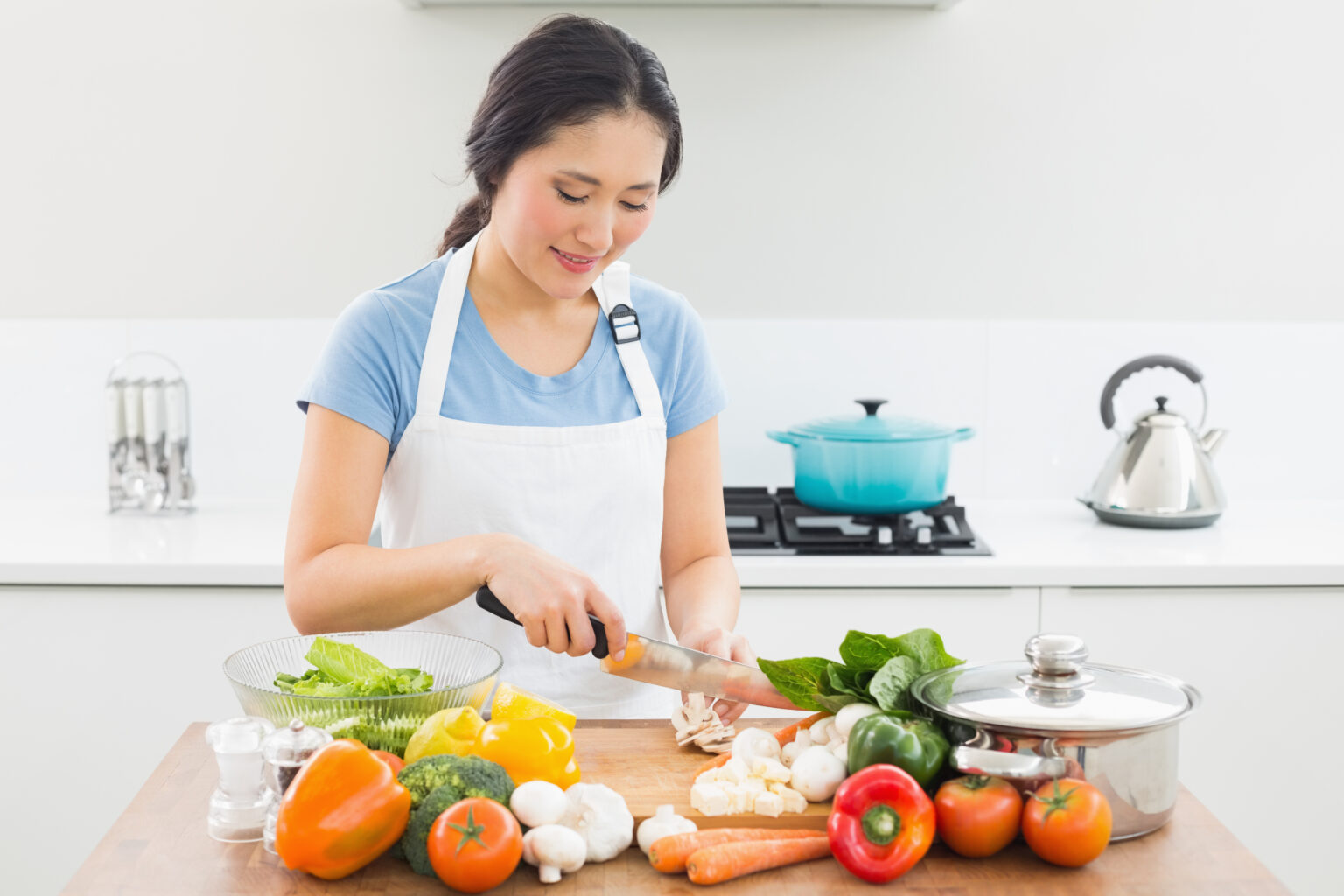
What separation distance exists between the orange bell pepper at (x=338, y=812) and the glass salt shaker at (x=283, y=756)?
0.12 feet

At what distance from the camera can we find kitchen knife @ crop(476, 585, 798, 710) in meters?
1.25

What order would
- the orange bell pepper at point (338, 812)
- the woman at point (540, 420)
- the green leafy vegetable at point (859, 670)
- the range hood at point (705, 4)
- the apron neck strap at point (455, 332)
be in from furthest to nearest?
the range hood at point (705, 4), the apron neck strap at point (455, 332), the woman at point (540, 420), the green leafy vegetable at point (859, 670), the orange bell pepper at point (338, 812)

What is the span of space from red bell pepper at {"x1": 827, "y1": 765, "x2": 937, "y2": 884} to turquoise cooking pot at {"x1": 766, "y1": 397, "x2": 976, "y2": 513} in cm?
140

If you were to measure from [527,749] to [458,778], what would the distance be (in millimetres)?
86

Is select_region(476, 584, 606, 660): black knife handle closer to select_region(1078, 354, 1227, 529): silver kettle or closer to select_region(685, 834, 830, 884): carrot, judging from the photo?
select_region(685, 834, 830, 884): carrot

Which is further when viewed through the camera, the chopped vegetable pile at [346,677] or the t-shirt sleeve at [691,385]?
the t-shirt sleeve at [691,385]

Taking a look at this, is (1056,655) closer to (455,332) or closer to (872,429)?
(455,332)

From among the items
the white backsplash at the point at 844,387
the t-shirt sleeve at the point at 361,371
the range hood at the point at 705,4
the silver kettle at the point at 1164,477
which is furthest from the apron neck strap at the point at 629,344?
the silver kettle at the point at 1164,477

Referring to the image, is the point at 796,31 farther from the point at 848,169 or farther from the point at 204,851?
the point at 204,851

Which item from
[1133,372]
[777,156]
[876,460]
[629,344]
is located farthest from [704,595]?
[1133,372]

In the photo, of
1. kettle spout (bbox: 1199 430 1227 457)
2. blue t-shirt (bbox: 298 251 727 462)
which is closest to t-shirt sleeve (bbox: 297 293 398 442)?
blue t-shirt (bbox: 298 251 727 462)

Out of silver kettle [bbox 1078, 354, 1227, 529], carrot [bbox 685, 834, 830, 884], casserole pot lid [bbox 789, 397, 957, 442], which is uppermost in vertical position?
casserole pot lid [bbox 789, 397, 957, 442]

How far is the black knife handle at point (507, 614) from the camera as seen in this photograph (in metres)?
1.22

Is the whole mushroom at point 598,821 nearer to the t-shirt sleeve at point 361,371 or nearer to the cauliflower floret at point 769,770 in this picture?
the cauliflower floret at point 769,770
